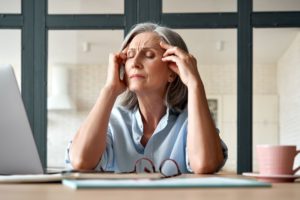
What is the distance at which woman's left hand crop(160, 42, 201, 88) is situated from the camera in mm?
1928

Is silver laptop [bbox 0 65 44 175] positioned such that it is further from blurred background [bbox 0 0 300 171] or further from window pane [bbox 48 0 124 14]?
window pane [bbox 48 0 124 14]

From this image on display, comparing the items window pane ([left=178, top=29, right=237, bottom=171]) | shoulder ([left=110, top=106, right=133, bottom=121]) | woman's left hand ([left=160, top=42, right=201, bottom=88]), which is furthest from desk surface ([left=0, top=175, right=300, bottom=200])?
window pane ([left=178, top=29, right=237, bottom=171])

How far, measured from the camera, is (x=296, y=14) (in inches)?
175

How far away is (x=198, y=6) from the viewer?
4.48 meters

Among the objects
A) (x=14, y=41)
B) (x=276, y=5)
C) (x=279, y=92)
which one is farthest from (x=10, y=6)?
(x=279, y=92)

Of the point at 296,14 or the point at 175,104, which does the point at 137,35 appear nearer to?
the point at 175,104

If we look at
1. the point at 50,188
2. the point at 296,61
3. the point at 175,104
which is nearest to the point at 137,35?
the point at 175,104

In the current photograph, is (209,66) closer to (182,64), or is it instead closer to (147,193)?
(182,64)

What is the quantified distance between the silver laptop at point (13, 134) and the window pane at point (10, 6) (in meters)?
3.34

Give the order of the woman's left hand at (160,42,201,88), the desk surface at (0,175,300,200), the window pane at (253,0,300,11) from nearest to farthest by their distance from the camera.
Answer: the desk surface at (0,175,300,200) < the woman's left hand at (160,42,201,88) < the window pane at (253,0,300,11)

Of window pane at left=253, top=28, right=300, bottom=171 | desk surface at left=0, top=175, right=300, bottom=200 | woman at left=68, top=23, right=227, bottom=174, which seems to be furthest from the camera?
window pane at left=253, top=28, right=300, bottom=171

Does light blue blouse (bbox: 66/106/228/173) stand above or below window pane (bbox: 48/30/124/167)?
below

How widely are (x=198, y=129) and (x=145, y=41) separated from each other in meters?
0.41

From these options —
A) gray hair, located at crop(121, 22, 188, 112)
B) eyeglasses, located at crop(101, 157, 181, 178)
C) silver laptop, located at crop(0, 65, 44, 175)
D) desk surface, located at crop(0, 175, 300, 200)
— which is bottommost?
eyeglasses, located at crop(101, 157, 181, 178)
